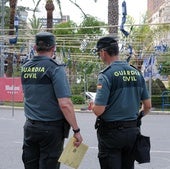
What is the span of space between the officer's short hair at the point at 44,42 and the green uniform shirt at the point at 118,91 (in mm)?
591

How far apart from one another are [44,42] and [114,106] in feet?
3.07

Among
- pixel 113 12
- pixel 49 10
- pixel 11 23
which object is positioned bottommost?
pixel 11 23

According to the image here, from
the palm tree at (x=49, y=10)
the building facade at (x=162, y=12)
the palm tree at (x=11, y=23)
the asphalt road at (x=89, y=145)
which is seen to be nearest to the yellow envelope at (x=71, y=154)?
the asphalt road at (x=89, y=145)

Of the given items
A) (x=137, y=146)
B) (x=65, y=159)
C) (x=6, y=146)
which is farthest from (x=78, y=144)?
(x=6, y=146)

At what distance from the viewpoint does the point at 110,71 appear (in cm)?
464

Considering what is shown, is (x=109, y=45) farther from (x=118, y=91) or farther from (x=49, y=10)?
(x=49, y=10)

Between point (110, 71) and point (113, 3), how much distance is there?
1709 centimetres

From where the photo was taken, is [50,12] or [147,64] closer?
[147,64]

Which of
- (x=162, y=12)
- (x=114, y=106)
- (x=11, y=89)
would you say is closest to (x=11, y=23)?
(x=11, y=89)

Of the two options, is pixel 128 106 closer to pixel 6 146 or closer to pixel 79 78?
pixel 6 146

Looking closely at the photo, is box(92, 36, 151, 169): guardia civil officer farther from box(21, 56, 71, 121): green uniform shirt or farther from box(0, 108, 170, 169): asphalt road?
box(0, 108, 170, 169): asphalt road

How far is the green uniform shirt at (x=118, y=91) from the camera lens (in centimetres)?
461

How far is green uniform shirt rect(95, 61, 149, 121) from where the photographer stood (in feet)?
15.1

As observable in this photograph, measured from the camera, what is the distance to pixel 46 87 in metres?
4.77
